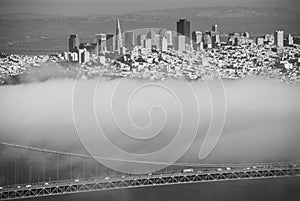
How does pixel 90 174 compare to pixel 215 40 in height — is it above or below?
below

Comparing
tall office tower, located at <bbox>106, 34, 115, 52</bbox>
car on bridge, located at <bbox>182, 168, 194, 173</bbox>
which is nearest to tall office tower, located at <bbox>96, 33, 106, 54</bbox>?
tall office tower, located at <bbox>106, 34, 115, 52</bbox>

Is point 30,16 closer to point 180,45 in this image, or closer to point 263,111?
point 180,45

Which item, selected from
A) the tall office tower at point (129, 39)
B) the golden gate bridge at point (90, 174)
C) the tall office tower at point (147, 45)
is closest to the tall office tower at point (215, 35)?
the tall office tower at point (147, 45)

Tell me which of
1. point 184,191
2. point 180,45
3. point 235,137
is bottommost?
point 184,191

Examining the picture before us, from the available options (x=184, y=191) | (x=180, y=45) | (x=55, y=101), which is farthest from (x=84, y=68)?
(x=184, y=191)

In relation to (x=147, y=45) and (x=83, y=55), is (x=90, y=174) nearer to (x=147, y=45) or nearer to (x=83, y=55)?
(x=83, y=55)

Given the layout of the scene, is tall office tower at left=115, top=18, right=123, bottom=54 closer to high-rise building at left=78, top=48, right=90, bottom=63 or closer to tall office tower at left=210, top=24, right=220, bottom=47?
high-rise building at left=78, top=48, right=90, bottom=63

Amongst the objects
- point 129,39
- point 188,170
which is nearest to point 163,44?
point 129,39
